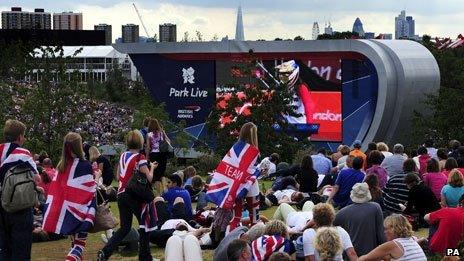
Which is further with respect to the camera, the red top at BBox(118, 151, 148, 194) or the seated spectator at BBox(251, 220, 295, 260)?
the red top at BBox(118, 151, 148, 194)

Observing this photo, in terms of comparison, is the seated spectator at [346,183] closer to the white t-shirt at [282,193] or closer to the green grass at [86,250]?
the green grass at [86,250]

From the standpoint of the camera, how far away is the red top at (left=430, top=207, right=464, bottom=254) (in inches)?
480

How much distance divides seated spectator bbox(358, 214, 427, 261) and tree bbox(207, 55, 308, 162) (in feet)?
95.3

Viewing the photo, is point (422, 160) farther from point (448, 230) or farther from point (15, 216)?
point (15, 216)

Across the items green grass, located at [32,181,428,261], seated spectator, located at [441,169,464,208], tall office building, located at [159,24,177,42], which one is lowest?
green grass, located at [32,181,428,261]

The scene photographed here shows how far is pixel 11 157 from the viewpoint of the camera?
37.4ft

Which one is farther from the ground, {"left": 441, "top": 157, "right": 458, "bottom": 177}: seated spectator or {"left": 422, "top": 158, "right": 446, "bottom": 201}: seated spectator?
{"left": 441, "top": 157, "right": 458, "bottom": 177}: seated spectator

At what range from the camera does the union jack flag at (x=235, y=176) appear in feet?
44.8

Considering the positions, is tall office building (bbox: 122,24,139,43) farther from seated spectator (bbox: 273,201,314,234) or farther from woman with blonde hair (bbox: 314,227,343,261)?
woman with blonde hair (bbox: 314,227,343,261)

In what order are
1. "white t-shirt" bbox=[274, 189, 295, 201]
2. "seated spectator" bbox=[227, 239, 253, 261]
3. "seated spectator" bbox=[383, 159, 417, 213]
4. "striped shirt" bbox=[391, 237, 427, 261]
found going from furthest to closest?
"white t-shirt" bbox=[274, 189, 295, 201] → "seated spectator" bbox=[383, 159, 417, 213] → "striped shirt" bbox=[391, 237, 427, 261] → "seated spectator" bbox=[227, 239, 253, 261]

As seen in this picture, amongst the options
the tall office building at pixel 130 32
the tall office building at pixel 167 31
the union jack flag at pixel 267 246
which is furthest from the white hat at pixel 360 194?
the tall office building at pixel 130 32

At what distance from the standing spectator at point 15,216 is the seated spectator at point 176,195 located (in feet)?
12.2

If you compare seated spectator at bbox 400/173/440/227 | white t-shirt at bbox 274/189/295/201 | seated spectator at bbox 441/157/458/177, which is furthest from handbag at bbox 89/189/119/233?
white t-shirt at bbox 274/189/295/201

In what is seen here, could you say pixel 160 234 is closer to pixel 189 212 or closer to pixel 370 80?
pixel 189 212
